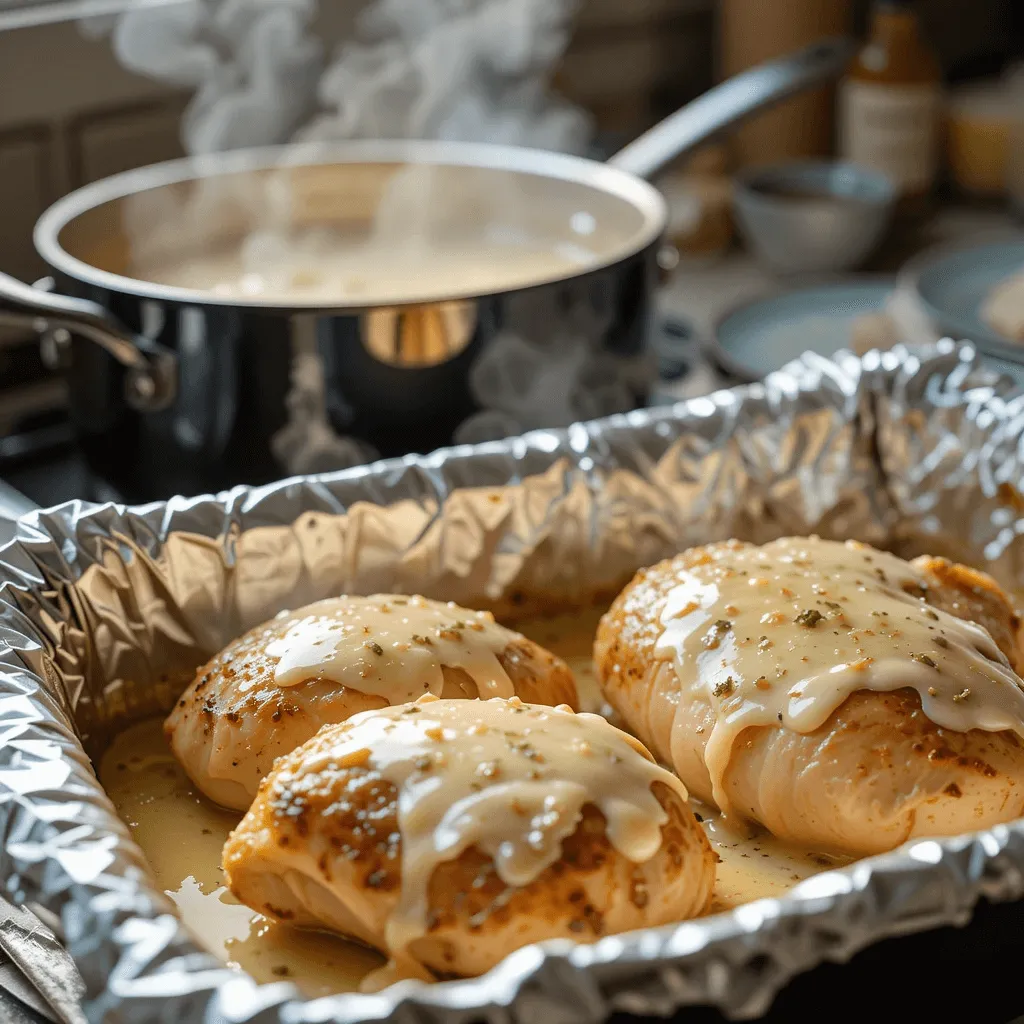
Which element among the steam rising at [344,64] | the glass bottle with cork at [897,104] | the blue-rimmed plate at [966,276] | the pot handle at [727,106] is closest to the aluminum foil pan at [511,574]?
the pot handle at [727,106]

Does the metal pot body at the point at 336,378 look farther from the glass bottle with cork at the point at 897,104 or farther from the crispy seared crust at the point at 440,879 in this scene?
the glass bottle with cork at the point at 897,104

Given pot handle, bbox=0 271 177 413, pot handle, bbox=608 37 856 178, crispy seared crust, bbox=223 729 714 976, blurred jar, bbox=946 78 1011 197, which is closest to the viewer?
crispy seared crust, bbox=223 729 714 976

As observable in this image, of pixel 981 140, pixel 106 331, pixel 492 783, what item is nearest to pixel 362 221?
pixel 106 331

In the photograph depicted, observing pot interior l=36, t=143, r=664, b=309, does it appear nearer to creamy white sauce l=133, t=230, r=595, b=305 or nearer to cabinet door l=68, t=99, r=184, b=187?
creamy white sauce l=133, t=230, r=595, b=305

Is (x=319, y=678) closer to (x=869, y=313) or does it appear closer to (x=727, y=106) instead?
(x=727, y=106)

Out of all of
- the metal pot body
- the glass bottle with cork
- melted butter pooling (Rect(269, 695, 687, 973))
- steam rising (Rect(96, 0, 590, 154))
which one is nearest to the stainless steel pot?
the metal pot body

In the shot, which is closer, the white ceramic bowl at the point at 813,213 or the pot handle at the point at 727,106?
the pot handle at the point at 727,106
